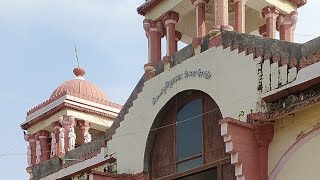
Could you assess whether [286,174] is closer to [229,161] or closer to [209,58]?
[229,161]

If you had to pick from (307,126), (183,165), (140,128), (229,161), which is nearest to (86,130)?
(140,128)

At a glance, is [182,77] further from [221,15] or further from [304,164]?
[304,164]

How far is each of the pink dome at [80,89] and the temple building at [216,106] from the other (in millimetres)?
1879

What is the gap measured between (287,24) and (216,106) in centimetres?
411

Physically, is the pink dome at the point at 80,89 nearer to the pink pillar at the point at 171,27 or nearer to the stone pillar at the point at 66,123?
the stone pillar at the point at 66,123

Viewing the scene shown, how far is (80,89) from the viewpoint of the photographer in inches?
843

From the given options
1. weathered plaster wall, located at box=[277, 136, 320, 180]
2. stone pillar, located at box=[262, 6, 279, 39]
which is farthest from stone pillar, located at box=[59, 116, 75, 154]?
weathered plaster wall, located at box=[277, 136, 320, 180]

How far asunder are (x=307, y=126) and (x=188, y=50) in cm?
361

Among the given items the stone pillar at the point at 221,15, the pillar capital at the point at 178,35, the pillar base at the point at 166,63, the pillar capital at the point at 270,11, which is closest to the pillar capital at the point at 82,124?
the pillar capital at the point at 178,35

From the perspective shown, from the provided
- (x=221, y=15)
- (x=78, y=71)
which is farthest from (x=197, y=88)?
(x=78, y=71)

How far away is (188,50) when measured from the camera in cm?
1466

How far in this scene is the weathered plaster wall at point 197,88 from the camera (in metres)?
12.9

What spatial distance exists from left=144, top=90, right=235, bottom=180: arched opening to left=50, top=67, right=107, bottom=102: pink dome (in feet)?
20.4

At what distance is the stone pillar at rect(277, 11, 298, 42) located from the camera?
1688 cm
